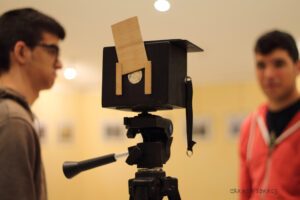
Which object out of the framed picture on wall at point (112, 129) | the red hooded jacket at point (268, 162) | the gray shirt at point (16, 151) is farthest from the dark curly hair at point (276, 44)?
the framed picture on wall at point (112, 129)

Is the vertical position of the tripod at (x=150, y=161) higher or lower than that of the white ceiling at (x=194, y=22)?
lower

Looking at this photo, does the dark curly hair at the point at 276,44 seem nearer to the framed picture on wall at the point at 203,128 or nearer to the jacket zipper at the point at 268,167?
the jacket zipper at the point at 268,167

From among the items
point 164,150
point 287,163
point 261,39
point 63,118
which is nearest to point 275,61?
point 261,39

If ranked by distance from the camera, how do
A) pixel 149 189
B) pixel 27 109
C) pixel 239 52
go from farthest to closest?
pixel 239 52
pixel 149 189
pixel 27 109

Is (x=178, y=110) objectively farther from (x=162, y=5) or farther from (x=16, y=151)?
(x=16, y=151)

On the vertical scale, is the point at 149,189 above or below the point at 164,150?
below

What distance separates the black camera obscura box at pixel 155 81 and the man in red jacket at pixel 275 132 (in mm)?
296

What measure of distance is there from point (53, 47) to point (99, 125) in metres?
3.72

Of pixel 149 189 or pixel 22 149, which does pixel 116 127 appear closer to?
pixel 149 189

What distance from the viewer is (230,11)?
2.97m

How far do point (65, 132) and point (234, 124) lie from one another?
223 cm

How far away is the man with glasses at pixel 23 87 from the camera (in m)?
0.85

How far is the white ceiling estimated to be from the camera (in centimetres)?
293

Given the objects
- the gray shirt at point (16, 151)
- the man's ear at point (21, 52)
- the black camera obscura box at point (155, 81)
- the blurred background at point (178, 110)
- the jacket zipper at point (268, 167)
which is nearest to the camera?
the gray shirt at point (16, 151)
